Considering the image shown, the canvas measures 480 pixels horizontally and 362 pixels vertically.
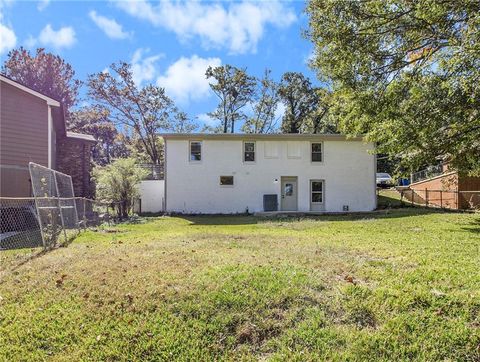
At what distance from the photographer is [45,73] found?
34031mm

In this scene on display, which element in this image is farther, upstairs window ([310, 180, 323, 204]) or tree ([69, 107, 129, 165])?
tree ([69, 107, 129, 165])

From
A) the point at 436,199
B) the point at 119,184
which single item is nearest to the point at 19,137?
the point at 119,184

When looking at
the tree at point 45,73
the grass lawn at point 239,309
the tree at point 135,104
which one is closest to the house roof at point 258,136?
the tree at point 135,104

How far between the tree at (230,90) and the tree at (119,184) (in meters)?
19.7

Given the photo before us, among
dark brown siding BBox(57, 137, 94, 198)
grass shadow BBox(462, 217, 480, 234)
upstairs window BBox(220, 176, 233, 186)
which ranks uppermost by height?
dark brown siding BBox(57, 137, 94, 198)

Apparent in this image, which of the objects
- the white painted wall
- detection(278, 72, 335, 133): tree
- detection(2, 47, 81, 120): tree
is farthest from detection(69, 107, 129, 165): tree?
detection(278, 72, 335, 133): tree

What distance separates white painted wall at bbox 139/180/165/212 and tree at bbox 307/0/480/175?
39.9 ft

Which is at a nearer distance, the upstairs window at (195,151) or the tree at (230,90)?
the upstairs window at (195,151)

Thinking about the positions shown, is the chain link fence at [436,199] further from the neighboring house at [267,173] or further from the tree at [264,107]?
the tree at [264,107]

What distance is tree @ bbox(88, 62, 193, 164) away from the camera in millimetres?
30078

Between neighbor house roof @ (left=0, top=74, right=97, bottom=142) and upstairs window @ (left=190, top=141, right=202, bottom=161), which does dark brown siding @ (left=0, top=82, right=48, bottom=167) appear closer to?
neighbor house roof @ (left=0, top=74, right=97, bottom=142)

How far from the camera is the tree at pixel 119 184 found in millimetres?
16328

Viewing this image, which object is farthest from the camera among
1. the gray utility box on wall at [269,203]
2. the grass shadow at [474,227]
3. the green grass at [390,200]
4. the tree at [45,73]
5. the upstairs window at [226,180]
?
the tree at [45,73]

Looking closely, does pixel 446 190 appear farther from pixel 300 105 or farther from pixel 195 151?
pixel 300 105
